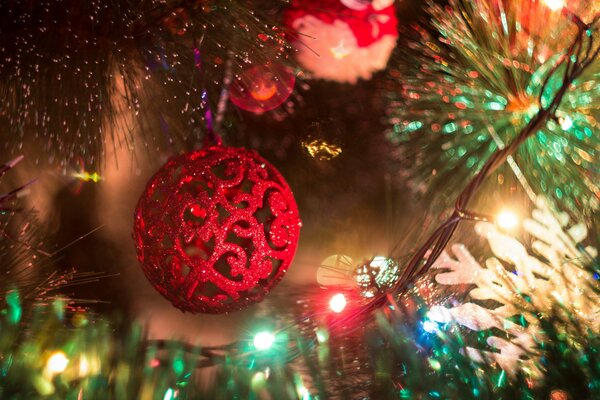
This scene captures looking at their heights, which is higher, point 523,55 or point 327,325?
point 523,55

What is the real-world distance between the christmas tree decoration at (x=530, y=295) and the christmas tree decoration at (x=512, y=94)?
6cm

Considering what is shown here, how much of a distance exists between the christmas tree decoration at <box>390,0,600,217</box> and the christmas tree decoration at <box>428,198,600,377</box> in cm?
6

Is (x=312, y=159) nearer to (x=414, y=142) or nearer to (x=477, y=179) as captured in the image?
(x=414, y=142)

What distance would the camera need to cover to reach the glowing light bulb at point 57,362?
1.79 ft

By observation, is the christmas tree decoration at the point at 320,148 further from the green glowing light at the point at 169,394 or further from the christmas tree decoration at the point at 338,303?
the green glowing light at the point at 169,394

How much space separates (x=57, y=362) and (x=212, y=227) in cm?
19

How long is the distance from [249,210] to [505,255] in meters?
0.25

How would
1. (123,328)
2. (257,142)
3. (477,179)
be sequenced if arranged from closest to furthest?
(477,179) → (123,328) → (257,142)

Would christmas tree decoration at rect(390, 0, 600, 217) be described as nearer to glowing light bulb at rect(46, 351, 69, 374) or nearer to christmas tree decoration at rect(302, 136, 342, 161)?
christmas tree decoration at rect(302, 136, 342, 161)

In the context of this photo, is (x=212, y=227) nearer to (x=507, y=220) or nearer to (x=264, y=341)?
(x=264, y=341)

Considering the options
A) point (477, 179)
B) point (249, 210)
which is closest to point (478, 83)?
point (477, 179)

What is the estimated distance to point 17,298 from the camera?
0.58 meters

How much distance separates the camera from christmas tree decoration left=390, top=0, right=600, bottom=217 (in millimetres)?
570

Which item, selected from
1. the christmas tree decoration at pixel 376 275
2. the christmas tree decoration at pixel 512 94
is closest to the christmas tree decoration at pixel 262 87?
the christmas tree decoration at pixel 512 94
